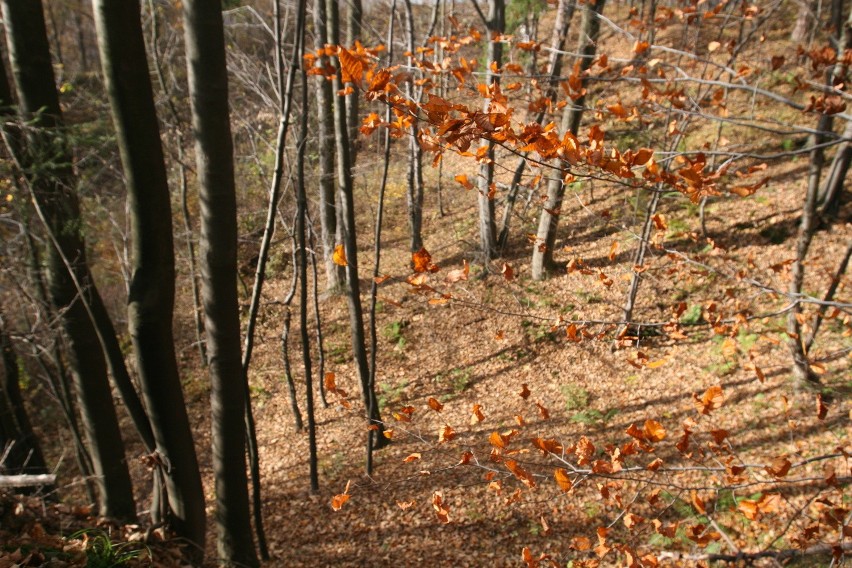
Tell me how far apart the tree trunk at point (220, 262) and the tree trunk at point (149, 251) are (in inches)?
8.9

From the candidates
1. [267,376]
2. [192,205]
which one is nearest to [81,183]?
[267,376]

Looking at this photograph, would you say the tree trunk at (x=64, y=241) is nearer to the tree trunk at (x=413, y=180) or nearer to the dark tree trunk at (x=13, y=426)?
the dark tree trunk at (x=13, y=426)

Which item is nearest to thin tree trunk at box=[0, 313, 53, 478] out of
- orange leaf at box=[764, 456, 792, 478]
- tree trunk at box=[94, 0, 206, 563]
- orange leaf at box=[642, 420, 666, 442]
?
tree trunk at box=[94, 0, 206, 563]

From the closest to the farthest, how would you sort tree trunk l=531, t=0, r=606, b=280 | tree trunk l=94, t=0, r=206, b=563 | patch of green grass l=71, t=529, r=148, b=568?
tree trunk l=94, t=0, r=206, b=563, patch of green grass l=71, t=529, r=148, b=568, tree trunk l=531, t=0, r=606, b=280

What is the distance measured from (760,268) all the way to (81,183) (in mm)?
10314

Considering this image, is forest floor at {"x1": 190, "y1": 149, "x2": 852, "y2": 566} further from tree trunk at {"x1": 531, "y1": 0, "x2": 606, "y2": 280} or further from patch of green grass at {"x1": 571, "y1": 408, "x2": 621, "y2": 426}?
tree trunk at {"x1": 531, "y1": 0, "x2": 606, "y2": 280}

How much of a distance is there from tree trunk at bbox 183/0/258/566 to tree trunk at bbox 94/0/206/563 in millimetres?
226

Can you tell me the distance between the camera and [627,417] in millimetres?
7613

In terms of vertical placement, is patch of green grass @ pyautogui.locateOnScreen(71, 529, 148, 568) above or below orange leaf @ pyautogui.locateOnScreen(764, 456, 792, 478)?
below

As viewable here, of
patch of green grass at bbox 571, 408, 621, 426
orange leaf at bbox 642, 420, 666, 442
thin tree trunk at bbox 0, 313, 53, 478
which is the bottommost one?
patch of green grass at bbox 571, 408, 621, 426

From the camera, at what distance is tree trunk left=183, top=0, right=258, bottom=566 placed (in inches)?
119

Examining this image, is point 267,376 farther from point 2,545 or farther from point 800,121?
point 800,121

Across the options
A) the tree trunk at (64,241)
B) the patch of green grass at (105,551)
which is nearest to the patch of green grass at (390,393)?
the tree trunk at (64,241)

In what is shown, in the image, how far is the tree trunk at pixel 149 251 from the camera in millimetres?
2902
